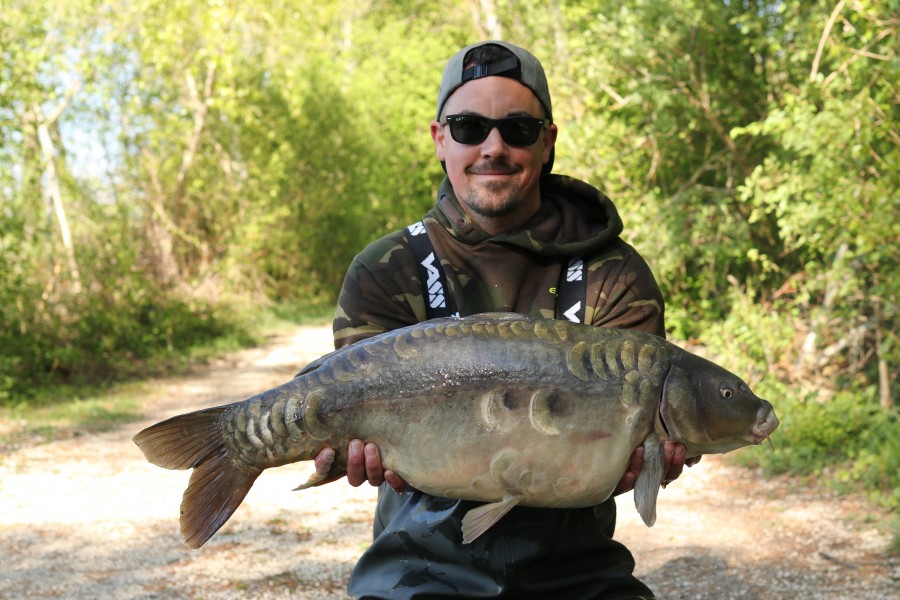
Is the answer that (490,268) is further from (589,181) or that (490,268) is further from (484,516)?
(589,181)

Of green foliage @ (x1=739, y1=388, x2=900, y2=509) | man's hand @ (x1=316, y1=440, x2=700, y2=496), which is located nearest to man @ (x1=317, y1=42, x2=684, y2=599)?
man's hand @ (x1=316, y1=440, x2=700, y2=496)

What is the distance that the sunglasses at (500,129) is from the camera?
2992 mm

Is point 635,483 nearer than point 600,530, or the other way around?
point 635,483

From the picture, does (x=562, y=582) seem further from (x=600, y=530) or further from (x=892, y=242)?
(x=892, y=242)

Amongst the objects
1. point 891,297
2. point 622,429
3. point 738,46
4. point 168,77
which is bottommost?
point 891,297

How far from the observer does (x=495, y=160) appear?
2973 millimetres

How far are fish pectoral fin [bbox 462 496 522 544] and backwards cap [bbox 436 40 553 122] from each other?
4.17ft

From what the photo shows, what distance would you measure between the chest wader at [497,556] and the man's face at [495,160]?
32cm

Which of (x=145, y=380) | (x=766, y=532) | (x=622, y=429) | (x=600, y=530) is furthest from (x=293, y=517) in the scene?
(x=145, y=380)

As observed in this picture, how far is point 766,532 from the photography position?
21.5 feet

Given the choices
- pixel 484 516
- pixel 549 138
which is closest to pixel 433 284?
pixel 549 138

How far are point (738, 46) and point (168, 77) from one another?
39.4ft

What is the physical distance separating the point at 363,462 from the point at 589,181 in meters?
9.18

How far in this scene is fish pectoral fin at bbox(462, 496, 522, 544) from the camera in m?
2.48
